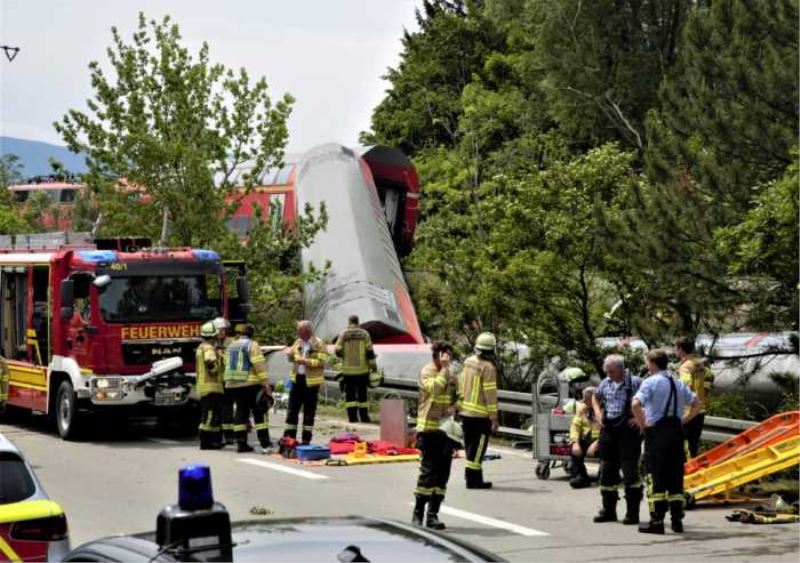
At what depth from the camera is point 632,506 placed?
46.9ft

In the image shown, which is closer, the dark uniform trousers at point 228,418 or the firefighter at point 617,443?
the firefighter at point 617,443

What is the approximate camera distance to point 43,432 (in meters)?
22.7

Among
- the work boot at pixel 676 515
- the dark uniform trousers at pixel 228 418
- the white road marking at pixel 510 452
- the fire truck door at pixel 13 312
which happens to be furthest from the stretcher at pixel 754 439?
the fire truck door at pixel 13 312

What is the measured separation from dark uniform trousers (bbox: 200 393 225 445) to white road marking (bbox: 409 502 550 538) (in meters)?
5.05

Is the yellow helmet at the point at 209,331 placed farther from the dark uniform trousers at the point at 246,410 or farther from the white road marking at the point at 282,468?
the white road marking at the point at 282,468

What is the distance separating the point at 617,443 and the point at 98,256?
927 cm

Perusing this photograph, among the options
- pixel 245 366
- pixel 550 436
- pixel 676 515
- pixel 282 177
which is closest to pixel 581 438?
pixel 550 436

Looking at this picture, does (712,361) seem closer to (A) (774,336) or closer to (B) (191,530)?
(A) (774,336)

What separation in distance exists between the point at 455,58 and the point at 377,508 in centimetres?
5150

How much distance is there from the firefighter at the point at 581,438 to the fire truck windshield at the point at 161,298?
6.79 m

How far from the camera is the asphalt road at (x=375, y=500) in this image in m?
13.1

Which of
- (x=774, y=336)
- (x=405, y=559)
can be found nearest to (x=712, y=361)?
(x=774, y=336)

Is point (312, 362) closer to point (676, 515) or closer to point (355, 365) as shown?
point (355, 365)

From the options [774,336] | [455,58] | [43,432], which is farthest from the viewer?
[455,58]
